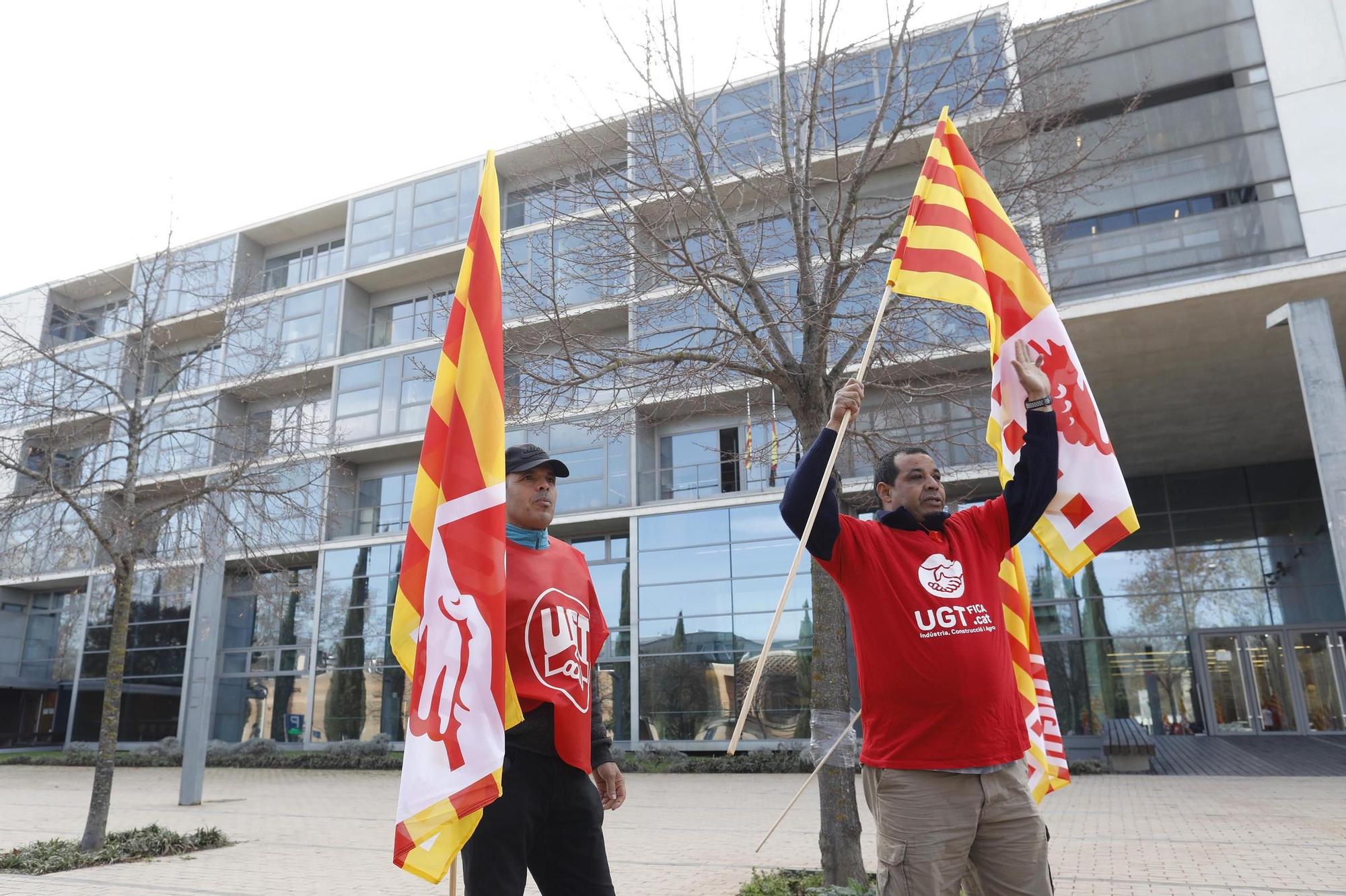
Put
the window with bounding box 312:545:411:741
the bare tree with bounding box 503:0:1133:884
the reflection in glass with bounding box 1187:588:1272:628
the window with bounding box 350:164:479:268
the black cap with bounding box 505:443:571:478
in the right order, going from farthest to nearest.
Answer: the window with bounding box 350:164:479:268, the window with bounding box 312:545:411:741, the reflection in glass with bounding box 1187:588:1272:628, the bare tree with bounding box 503:0:1133:884, the black cap with bounding box 505:443:571:478

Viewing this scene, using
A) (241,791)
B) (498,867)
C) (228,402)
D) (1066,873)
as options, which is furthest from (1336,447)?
(228,402)

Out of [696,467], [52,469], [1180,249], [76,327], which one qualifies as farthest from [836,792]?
[76,327]

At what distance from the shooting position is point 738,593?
2144cm

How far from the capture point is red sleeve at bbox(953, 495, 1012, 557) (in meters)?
3.35

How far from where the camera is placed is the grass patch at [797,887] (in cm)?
562

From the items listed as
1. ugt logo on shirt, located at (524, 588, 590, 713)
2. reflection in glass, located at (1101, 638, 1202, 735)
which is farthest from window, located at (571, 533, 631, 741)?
ugt logo on shirt, located at (524, 588, 590, 713)

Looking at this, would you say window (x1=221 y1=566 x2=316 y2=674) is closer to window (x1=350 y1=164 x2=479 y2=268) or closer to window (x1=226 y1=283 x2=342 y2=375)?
window (x1=226 y1=283 x2=342 y2=375)

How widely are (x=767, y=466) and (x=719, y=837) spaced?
12290 mm

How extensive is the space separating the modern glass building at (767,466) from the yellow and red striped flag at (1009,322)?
10.1 feet

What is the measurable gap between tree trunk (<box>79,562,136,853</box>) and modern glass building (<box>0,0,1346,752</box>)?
149cm

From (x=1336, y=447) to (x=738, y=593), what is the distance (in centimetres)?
1221

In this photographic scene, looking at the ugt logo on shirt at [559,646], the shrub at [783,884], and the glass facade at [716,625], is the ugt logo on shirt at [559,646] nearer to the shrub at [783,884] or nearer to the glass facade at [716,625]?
the shrub at [783,884]

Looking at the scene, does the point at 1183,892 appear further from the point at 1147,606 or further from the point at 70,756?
the point at 70,756

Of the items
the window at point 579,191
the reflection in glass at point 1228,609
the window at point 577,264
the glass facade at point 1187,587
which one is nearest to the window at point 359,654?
the glass facade at point 1187,587
